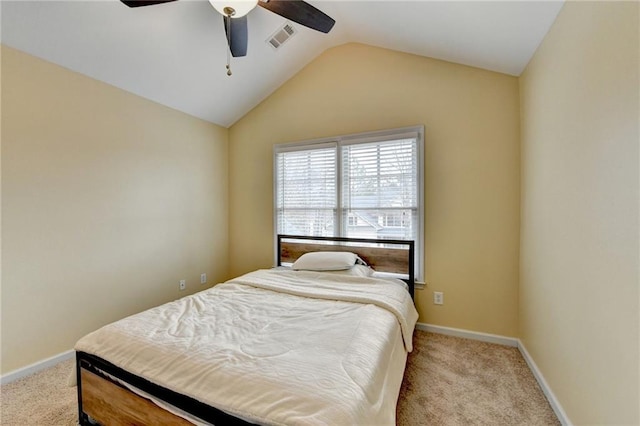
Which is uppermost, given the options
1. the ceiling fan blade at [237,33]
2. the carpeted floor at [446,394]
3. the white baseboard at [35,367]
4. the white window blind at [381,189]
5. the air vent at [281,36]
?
the air vent at [281,36]

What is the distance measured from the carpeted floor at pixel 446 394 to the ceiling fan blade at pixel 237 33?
2732 mm

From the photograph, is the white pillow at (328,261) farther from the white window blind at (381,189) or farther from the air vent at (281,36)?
the air vent at (281,36)

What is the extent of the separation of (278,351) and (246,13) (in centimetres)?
201

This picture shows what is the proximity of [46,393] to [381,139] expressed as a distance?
11.5 ft

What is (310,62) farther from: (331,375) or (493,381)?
(493,381)

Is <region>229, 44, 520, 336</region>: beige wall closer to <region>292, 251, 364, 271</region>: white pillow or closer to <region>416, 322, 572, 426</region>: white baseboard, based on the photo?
<region>416, 322, 572, 426</region>: white baseboard

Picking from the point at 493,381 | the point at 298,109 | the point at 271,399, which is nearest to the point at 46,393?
the point at 271,399

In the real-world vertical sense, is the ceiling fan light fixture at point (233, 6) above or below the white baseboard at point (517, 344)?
above

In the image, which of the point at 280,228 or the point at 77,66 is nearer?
the point at 77,66

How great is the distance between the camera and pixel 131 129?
2.79 meters

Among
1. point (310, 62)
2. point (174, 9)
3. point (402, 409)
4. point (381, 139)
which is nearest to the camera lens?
point (402, 409)

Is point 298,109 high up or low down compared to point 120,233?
up

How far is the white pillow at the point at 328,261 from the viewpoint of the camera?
274cm

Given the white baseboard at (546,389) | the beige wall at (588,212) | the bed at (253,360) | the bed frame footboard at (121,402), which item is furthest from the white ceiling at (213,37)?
the white baseboard at (546,389)
